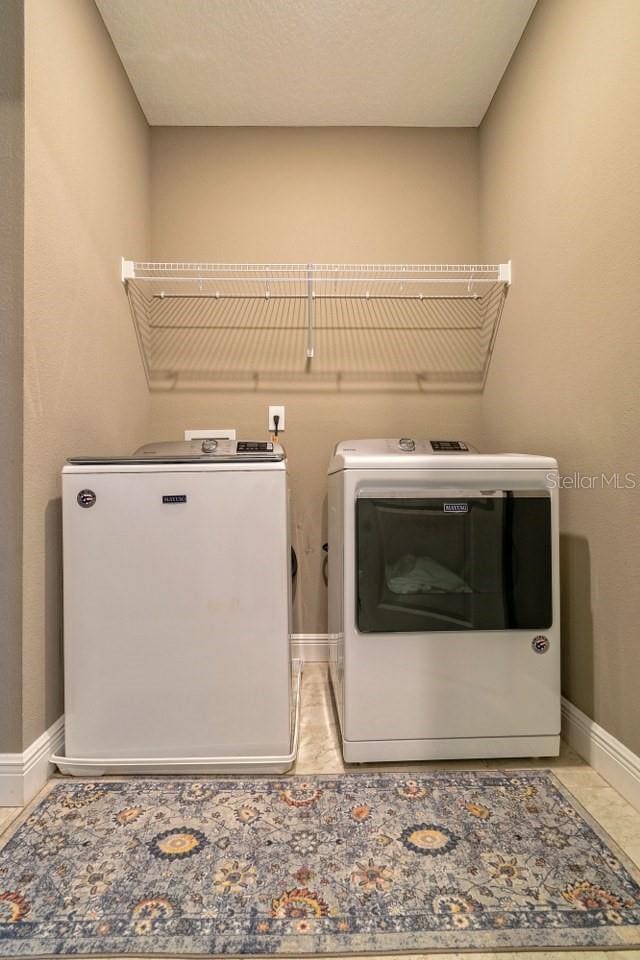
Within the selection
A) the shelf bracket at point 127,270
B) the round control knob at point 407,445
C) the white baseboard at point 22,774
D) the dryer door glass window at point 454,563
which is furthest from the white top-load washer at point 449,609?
the shelf bracket at point 127,270

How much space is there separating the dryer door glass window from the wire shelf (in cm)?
102

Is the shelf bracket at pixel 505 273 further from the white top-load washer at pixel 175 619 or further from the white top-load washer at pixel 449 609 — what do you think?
the white top-load washer at pixel 175 619

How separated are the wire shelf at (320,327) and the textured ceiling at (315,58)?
25.7 inches

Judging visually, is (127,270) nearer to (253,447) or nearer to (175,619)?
(253,447)

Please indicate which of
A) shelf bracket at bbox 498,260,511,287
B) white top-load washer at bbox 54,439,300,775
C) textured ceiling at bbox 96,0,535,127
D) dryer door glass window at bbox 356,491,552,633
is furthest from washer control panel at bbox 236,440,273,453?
textured ceiling at bbox 96,0,535,127

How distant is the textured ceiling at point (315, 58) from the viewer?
1675 millimetres

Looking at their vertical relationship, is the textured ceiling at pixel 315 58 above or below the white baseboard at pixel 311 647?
above

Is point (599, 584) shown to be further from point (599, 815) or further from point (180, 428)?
point (180, 428)

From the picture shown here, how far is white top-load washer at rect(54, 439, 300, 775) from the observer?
4.40ft

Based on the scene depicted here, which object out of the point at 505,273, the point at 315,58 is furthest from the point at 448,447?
the point at 315,58

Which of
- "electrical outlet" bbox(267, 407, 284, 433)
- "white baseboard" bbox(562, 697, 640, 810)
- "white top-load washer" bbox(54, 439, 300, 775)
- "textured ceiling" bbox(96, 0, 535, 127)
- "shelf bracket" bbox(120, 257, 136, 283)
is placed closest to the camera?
"white baseboard" bbox(562, 697, 640, 810)

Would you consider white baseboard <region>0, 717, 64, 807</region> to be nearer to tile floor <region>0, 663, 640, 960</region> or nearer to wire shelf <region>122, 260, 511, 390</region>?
tile floor <region>0, 663, 640, 960</region>

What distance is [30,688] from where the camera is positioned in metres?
1.26

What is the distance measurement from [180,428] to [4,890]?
5.36 feet
